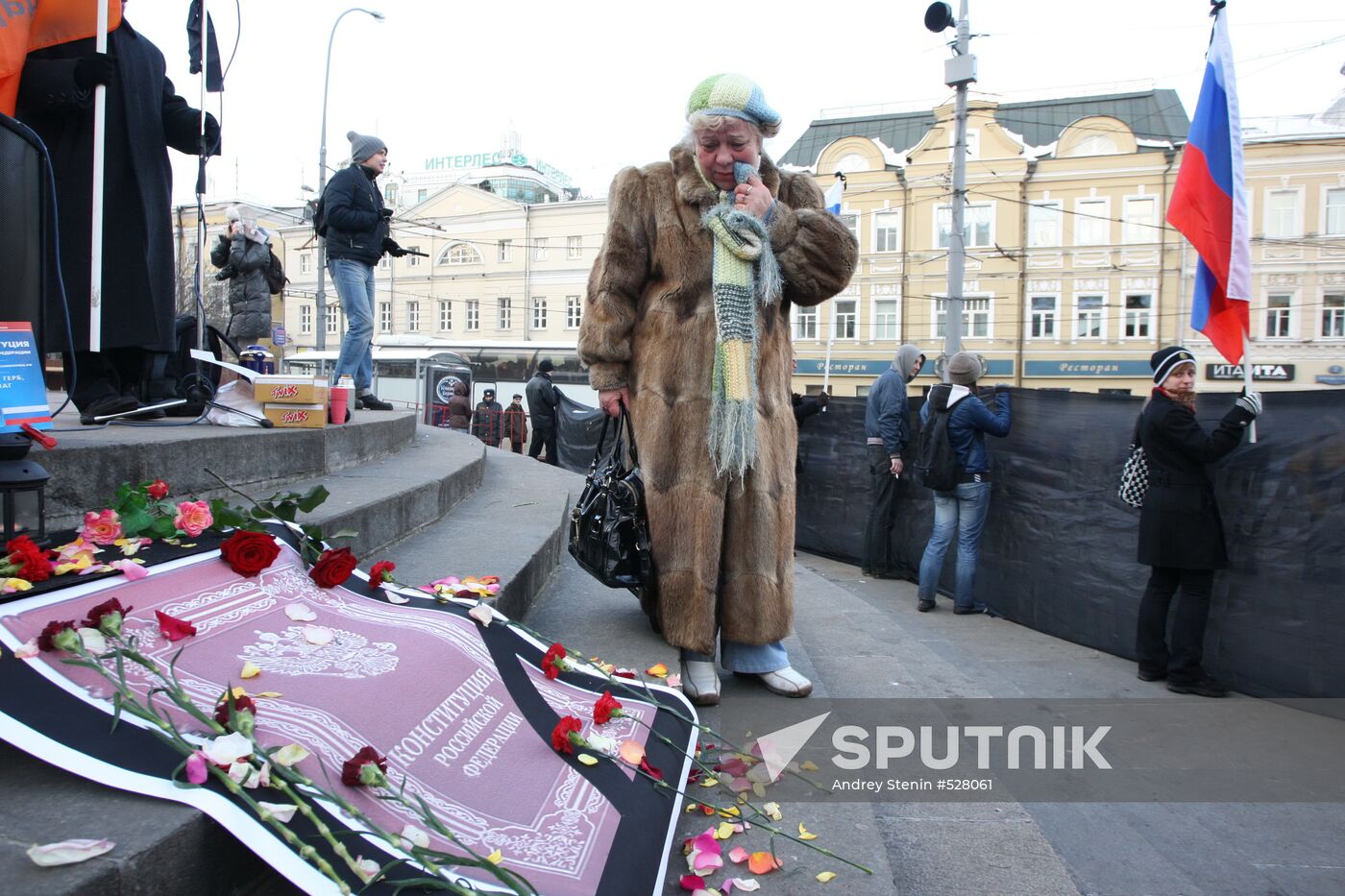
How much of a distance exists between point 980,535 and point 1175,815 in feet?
12.0

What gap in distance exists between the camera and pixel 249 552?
2.18 metres

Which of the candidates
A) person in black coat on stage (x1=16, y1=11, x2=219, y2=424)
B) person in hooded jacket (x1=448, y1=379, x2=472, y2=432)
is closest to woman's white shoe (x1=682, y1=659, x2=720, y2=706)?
person in black coat on stage (x1=16, y1=11, x2=219, y2=424)

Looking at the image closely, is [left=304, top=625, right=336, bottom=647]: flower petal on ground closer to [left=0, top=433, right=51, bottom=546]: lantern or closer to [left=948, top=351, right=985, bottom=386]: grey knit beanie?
[left=0, top=433, right=51, bottom=546]: lantern

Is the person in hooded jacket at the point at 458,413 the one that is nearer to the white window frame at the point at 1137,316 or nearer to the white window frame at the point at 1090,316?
the white window frame at the point at 1090,316

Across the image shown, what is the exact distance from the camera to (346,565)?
2320 mm

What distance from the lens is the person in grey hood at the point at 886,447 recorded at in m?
7.28

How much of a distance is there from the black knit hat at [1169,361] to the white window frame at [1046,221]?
112 feet

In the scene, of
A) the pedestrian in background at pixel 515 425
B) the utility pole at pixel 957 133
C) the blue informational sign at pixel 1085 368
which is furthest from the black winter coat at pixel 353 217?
the blue informational sign at pixel 1085 368

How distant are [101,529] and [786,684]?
210cm

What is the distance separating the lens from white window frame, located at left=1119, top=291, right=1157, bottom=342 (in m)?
34.6

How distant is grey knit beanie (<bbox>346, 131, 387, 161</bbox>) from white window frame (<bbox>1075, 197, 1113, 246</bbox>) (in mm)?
34711

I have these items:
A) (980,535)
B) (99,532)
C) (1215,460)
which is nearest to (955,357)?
(980,535)

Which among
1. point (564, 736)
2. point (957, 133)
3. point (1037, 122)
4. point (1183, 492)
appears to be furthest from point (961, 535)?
point (1037, 122)

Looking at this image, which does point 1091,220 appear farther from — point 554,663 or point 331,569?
point 331,569
